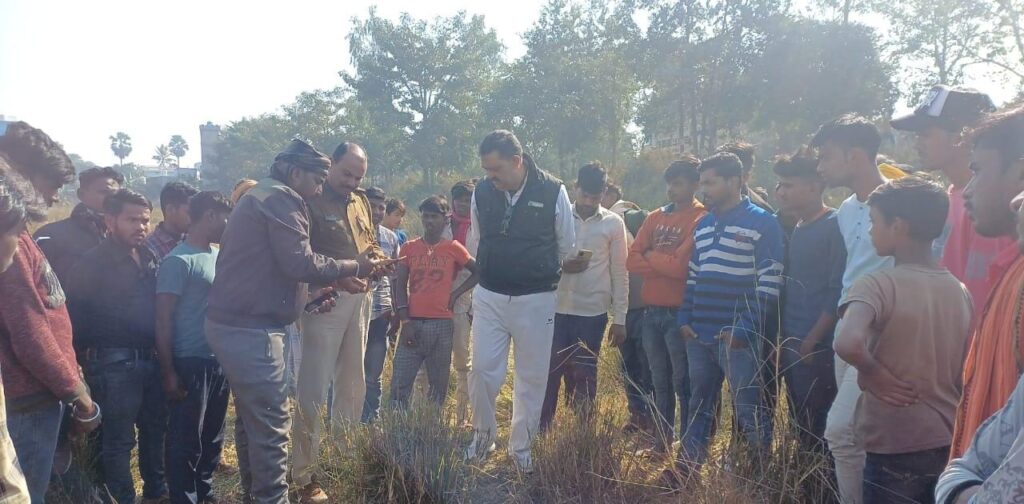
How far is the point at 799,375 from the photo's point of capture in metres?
3.39

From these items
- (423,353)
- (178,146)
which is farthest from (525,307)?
(178,146)

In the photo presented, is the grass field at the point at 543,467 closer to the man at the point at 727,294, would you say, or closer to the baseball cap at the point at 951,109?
the man at the point at 727,294

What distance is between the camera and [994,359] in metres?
1.55

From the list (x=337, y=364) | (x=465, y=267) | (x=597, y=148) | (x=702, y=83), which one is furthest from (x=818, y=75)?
(x=337, y=364)

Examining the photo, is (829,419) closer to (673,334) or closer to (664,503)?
(664,503)

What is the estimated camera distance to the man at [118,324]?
350 cm

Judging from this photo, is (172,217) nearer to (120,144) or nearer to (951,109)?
(951,109)

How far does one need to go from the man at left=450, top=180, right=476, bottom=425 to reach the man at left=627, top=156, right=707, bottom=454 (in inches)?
55.7

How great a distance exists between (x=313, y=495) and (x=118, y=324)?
1370 millimetres

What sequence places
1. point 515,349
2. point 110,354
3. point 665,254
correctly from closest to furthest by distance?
point 110,354 < point 515,349 < point 665,254

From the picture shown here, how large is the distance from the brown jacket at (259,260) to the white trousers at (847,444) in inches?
92.5

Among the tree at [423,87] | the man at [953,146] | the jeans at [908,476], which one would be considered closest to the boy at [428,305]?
the man at [953,146]

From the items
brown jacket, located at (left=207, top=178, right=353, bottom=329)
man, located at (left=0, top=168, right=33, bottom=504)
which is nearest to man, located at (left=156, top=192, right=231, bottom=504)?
brown jacket, located at (left=207, top=178, right=353, bottom=329)

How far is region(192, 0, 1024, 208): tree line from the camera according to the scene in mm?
20422
